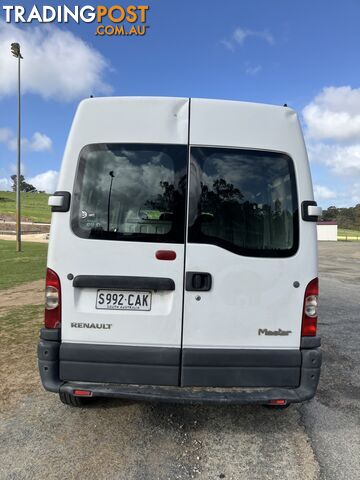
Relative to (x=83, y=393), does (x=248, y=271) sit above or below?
above

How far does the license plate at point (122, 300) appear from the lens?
10.9 feet

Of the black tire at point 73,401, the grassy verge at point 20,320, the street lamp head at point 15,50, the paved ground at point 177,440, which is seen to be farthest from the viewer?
the street lamp head at point 15,50

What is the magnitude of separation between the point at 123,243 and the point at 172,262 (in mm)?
400

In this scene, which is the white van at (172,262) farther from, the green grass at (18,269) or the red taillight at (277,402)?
the green grass at (18,269)

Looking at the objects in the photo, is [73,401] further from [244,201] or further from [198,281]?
[244,201]

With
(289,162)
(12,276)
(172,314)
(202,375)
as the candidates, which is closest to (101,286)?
(172,314)

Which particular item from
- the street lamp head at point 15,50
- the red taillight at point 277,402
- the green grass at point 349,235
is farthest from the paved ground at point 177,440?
the green grass at point 349,235

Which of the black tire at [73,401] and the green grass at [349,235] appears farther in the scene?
the green grass at [349,235]

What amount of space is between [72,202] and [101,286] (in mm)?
689

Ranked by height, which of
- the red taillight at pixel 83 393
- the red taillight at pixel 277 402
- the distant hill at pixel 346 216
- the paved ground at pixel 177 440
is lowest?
the paved ground at pixel 177 440

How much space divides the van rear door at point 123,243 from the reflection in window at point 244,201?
14 cm

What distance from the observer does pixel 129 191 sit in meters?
3.34

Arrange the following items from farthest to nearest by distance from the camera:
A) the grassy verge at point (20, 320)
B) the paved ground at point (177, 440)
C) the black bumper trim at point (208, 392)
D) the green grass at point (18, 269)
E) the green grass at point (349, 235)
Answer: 1. the green grass at point (349, 235)
2. the green grass at point (18, 269)
3. the grassy verge at point (20, 320)
4. the black bumper trim at point (208, 392)
5. the paved ground at point (177, 440)

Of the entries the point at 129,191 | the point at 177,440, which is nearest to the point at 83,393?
the point at 177,440
